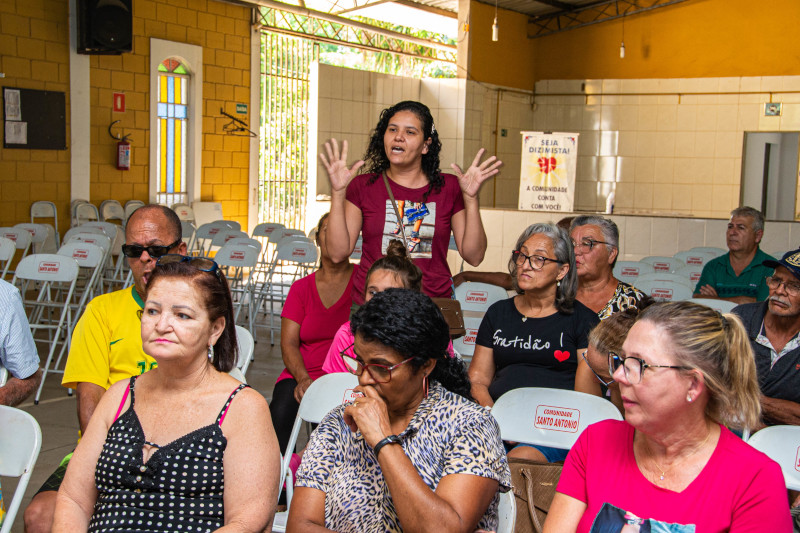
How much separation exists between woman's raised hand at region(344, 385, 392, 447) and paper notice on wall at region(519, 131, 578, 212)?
26.3 ft

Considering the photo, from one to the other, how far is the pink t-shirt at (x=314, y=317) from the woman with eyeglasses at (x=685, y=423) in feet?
6.82

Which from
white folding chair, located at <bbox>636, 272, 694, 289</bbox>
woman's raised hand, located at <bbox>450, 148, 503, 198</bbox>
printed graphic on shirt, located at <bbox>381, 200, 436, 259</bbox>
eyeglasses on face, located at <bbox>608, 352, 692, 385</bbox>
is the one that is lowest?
white folding chair, located at <bbox>636, 272, 694, 289</bbox>

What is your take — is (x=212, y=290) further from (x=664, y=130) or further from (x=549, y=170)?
(x=664, y=130)

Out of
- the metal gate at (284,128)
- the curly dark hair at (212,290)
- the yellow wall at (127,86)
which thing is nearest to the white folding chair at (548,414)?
the curly dark hair at (212,290)

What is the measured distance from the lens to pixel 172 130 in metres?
11.3

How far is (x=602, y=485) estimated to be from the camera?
1.73m

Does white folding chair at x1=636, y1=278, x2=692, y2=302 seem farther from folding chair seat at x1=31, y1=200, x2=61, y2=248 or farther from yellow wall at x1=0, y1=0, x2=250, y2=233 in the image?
yellow wall at x1=0, y1=0, x2=250, y2=233

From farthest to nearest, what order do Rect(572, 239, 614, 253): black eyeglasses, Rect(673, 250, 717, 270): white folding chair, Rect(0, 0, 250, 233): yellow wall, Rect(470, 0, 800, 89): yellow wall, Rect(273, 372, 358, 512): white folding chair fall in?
Rect(470, 0, 800, 89): yellow wall, Rect(0, 0, 250, 233): yellow wall, Rect(673, 250, 717, 270): white folding chair, Rect(572, 239, 614, 253): black eyeglasses, Rect(273, 372, 358, 512): white folding chair

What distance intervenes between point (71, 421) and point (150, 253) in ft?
8.85

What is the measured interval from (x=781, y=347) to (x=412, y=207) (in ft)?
5.22

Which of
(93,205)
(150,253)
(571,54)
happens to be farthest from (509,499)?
(571,54)

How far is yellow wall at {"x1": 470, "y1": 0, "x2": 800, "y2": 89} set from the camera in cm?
1189

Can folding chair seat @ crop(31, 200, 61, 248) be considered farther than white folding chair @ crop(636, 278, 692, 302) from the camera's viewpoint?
Yes

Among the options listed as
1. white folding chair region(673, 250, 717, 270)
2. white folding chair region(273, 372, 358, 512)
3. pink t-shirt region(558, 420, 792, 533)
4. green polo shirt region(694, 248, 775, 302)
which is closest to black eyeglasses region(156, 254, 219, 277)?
white folding chair region(273, 372, 358, 512)
